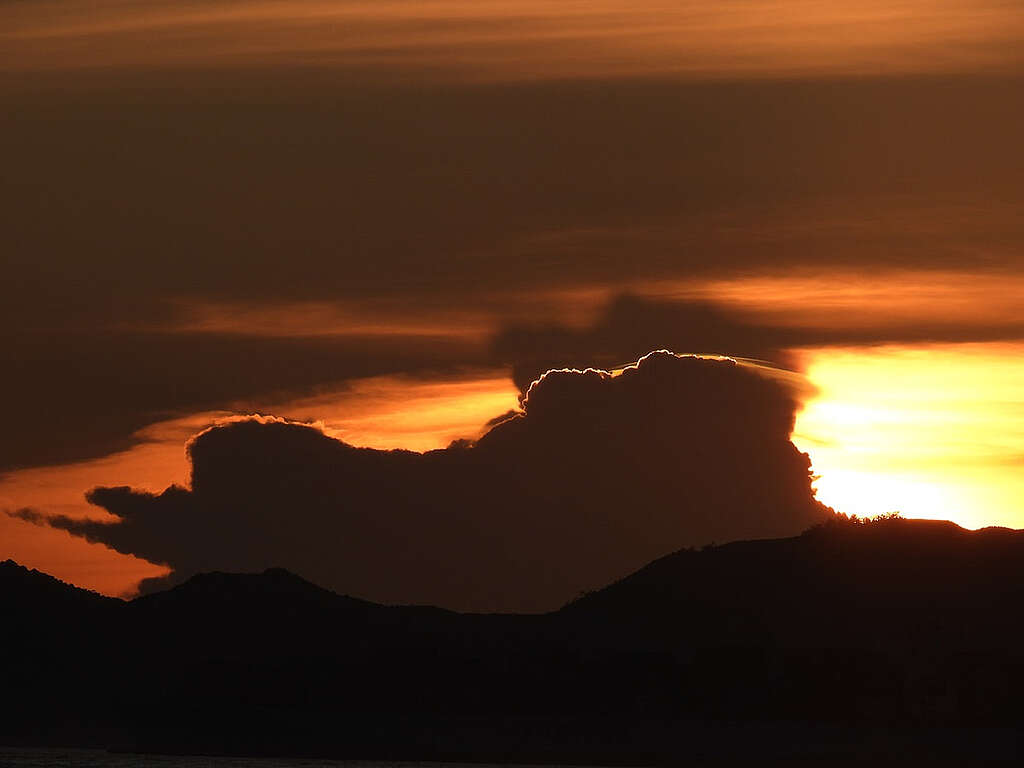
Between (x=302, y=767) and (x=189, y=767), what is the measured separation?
1070 cm

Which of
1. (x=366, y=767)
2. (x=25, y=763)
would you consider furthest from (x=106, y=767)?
(x=366, y=767)

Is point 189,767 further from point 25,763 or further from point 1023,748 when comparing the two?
point 1023,748

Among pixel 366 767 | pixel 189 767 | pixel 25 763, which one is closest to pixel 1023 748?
pixel 366 767

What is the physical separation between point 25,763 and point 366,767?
100ft

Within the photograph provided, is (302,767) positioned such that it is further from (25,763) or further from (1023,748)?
(1023,748)

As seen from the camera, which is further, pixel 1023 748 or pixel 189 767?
pixel 1023 748

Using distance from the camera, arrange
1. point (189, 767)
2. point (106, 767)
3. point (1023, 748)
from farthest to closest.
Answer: point (1023, 748) → point (189, 767) → point (106, 767)

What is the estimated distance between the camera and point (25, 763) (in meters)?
176

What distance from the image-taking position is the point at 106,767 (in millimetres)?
166750

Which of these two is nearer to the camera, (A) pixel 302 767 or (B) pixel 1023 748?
(A) pixel 302 767

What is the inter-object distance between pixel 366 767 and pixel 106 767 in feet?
94.9

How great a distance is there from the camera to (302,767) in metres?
177

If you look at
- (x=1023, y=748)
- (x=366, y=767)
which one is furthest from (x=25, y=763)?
(x=1023, y=748)

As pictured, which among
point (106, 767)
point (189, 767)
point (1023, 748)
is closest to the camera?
point (106, 767)
